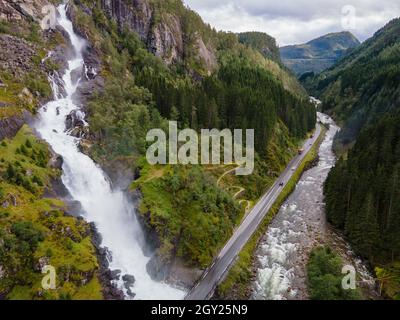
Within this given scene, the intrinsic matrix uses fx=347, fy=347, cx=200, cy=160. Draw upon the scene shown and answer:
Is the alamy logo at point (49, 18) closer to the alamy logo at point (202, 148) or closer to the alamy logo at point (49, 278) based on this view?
the alamy logo at point (202, 148)

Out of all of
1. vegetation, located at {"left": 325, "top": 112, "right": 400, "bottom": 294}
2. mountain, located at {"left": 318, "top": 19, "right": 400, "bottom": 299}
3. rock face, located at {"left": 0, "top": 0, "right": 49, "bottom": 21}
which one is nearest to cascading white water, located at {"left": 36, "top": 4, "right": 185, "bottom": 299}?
rock face, located at {"left": 0, "top": 0, "right": 49, "bottom": 21}

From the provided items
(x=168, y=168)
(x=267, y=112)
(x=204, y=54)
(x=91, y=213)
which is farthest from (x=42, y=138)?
(x=204, y=54)

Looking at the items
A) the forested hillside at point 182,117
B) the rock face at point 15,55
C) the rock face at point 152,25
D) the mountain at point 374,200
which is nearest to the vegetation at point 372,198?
the mountain at point 374,200

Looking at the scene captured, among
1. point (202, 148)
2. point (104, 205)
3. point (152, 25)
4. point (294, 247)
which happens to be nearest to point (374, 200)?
point (294, 247)

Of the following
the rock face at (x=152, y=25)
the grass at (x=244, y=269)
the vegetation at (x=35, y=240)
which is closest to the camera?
the vegetation at (x=35, y=240)

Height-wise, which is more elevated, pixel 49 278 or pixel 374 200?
pixel 374 200

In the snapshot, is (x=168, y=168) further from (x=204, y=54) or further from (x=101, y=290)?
(x=204, y=54)

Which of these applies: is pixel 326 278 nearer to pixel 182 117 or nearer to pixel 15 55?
pixel 182 117
